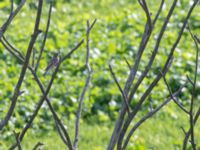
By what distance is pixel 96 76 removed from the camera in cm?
674

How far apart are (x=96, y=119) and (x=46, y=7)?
13.1ft

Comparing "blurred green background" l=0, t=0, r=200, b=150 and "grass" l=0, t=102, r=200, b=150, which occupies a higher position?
"blurred green background" l=0, t=0, r=200, b=150

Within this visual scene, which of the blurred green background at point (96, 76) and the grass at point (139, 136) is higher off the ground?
the blurred green background at point (96, 76)

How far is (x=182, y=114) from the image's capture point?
6.20 m

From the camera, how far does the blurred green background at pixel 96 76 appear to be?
18.2ft

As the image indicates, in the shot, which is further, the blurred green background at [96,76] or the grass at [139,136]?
the blurred green background at [96,76]

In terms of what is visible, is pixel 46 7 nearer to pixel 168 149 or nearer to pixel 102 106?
pixel 102 106

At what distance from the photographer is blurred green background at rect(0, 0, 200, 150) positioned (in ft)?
18.2

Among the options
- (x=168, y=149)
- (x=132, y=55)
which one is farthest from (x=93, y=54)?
(x=168, y=149)

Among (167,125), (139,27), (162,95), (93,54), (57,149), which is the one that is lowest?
(57,149)

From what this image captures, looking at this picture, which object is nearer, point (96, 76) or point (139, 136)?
point (139, 136)

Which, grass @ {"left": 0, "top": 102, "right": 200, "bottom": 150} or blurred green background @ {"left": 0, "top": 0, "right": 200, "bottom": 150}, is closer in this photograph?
grass @ {"left": 0, "top": 102, "right": 200, "bottom": 150}

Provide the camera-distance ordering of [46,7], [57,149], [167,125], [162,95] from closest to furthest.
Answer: [57,149], [167,125], [162,95], [46,7]

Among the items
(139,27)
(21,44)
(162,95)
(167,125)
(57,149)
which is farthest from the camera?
(139,27)
